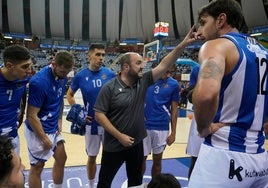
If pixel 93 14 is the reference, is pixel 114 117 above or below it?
below

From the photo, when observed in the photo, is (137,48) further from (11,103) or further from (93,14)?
(11,103)

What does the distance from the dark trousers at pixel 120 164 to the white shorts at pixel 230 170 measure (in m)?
1.39

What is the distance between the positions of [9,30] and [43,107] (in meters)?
40.9

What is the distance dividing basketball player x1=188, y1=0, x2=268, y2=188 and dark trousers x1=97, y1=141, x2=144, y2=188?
1.36 meters

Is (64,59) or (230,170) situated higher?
(64,59)

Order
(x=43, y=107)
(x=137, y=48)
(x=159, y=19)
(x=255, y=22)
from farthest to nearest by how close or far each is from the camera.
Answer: (x=137, y=48) → (x=159, y=19) → (x=255, y=22) → (x=43, y=107)

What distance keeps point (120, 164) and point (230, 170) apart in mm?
1636

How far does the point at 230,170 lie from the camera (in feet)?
5.66

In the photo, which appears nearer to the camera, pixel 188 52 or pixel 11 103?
pixel 11 103

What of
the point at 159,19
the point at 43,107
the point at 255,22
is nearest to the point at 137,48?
the point at 159,19

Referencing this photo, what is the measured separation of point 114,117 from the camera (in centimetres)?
313

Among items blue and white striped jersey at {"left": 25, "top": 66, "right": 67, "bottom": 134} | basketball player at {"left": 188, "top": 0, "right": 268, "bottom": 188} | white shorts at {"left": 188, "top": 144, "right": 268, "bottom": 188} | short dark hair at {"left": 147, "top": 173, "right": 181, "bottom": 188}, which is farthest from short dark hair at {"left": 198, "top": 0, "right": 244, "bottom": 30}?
blue and white striped jersey at {"left": 25, "top": 66, "right": 67, "bottom": 134}

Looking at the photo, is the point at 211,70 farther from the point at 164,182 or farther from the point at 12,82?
the point at 12,82

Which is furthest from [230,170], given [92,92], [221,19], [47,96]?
[92,92]
